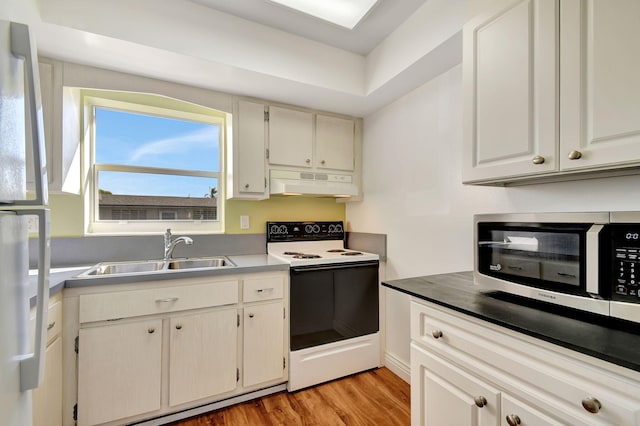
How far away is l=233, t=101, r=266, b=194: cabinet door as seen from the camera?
2.17m

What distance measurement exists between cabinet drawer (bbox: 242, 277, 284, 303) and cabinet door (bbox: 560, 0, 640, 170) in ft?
5.30

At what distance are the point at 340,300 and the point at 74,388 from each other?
1.58 m

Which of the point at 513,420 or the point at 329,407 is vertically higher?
the point at 513,420

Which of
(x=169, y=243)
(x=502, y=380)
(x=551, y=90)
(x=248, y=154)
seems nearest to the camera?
(x=502, y=380)

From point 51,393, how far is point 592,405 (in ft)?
6.79

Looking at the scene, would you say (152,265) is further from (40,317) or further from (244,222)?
(40,317)

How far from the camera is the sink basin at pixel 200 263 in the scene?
2055 mm

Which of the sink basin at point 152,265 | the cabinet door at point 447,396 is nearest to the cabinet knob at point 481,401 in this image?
the cabinet door at point 447,396

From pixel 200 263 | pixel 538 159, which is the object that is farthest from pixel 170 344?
pixel 538 159

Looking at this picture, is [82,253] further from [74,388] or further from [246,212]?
[246,212]

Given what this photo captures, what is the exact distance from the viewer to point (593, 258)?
852 mm

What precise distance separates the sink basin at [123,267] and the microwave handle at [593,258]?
224 centimetres

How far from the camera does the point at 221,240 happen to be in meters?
2.28

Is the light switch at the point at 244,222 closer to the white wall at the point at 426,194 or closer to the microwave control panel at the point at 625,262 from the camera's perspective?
the white wall at the point at 426,194
